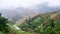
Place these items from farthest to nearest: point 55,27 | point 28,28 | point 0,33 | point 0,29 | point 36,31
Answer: point 28,28 → point 36,31 → point 55,27 → point 0,29 → point 0,33

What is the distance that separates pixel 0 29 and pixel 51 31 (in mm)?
13001

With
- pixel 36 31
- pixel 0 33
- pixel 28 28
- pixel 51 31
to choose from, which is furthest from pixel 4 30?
pixel 28 28

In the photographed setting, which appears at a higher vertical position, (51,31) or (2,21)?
(2,21)

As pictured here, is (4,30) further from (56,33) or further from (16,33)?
(56,33)

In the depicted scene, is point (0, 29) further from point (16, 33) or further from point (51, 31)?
point (51, 31)

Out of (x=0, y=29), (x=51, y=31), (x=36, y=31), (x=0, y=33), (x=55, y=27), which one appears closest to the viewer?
(x=0, y=33)

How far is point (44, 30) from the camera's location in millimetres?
59344

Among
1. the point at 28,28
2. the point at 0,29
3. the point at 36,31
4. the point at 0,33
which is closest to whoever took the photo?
the point at 0,33

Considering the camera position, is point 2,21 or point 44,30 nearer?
point 2,21

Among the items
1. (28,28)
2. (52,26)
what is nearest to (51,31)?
(52,26)

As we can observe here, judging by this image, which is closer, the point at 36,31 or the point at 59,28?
the point at 59,28

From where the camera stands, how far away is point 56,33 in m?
51.7

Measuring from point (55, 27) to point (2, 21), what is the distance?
1463cm

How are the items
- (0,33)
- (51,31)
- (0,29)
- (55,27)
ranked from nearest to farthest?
1. (0,33)
2. (0,29)
3. (51,31)
4. (55,27)
